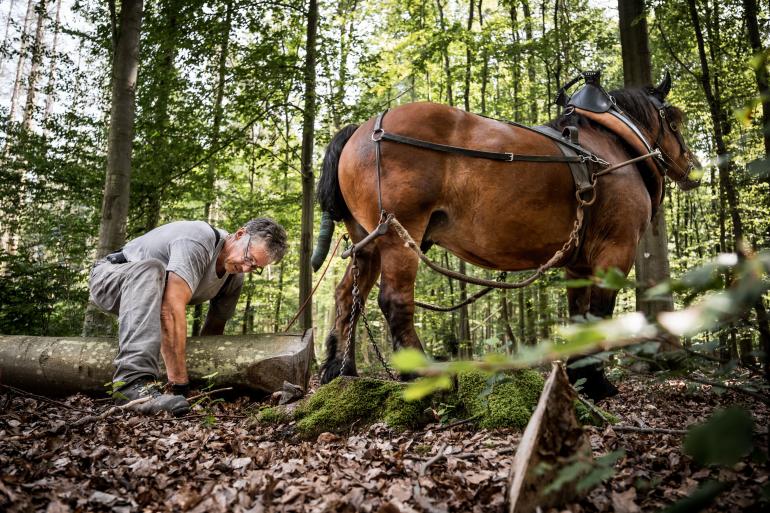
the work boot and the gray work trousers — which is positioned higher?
the gray work trousers

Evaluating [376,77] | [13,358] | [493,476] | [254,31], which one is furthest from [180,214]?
[493,476]

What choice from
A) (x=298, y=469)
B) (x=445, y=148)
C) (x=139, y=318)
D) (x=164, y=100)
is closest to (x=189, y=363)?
(x=139, y=318)

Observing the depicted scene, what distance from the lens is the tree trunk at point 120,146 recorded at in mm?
5871

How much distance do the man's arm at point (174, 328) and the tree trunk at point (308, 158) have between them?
4.37 m

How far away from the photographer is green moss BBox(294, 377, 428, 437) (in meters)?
2.87

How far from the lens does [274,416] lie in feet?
10.3

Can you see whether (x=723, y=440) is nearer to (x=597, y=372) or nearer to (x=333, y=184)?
(x=597, y=372)

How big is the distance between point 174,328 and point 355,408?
5.51 ft

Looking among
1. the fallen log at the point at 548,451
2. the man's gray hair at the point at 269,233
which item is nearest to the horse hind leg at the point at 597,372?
the fallen log at the point at 548,451

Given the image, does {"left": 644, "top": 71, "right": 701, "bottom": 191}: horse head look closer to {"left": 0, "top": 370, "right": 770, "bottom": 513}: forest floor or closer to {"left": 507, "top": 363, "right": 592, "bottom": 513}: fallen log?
{"left": 0, "top": 370, "right": 770, "bottom": 513}: forest floor

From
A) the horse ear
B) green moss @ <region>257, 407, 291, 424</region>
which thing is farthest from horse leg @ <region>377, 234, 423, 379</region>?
the horse ear

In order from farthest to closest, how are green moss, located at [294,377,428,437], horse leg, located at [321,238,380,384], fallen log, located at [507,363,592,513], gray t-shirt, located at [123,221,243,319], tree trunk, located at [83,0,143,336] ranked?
tree trunk, located at [83,0,143,336] < horse leg, located at [321,238,380,384] < gray t-shirt, located at [123,221,243,319] < green moss, located at [294,377,428,437] < fallen log, located at [507,363,592,513]

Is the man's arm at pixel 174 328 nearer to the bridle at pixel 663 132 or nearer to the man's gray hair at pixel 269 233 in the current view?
the man's gray hair at pixel 269 233

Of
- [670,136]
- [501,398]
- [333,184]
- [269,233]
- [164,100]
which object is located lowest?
[501,398]
